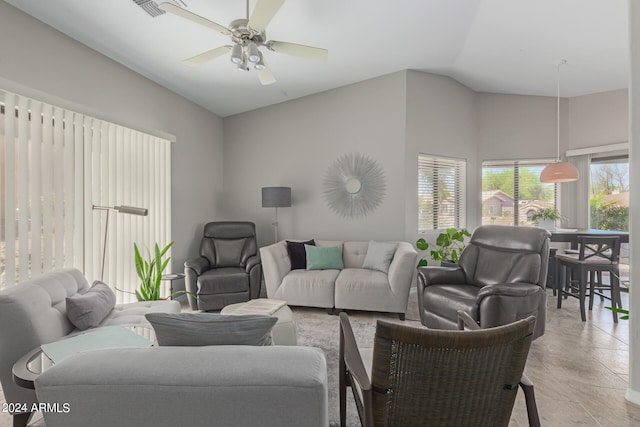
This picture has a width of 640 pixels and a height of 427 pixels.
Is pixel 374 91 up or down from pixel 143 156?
up

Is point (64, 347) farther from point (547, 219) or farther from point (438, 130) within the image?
point (547, 219)

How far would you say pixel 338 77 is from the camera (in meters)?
4.36

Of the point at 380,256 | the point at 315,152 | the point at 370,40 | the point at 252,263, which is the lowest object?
the point at 252,263

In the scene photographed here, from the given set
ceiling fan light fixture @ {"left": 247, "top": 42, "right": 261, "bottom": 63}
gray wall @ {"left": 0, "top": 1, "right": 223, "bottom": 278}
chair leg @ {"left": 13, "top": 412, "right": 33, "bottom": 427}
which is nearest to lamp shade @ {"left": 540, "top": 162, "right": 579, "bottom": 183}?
ceiling fan light fixture @ {"left": 247, "top": 42, "right": 261, "bottom": 63}

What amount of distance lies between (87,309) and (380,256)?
295 cm

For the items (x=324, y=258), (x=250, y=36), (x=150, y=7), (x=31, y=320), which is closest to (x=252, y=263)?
(x=324, y=258)

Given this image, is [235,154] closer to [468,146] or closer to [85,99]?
[85,99]

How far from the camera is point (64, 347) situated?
1.60 metres

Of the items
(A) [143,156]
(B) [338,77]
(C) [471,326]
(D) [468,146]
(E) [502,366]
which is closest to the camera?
(E) [502,366]

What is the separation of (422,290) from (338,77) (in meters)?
3.01

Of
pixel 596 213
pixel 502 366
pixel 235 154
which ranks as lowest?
pixel 502 366

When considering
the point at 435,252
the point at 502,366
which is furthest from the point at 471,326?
the point at 435,252

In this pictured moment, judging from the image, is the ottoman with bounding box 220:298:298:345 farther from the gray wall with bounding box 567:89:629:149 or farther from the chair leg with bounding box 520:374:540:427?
the gray wall with bounding box 567:89:629:149

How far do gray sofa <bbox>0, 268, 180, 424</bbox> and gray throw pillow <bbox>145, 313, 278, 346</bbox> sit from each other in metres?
1.04
